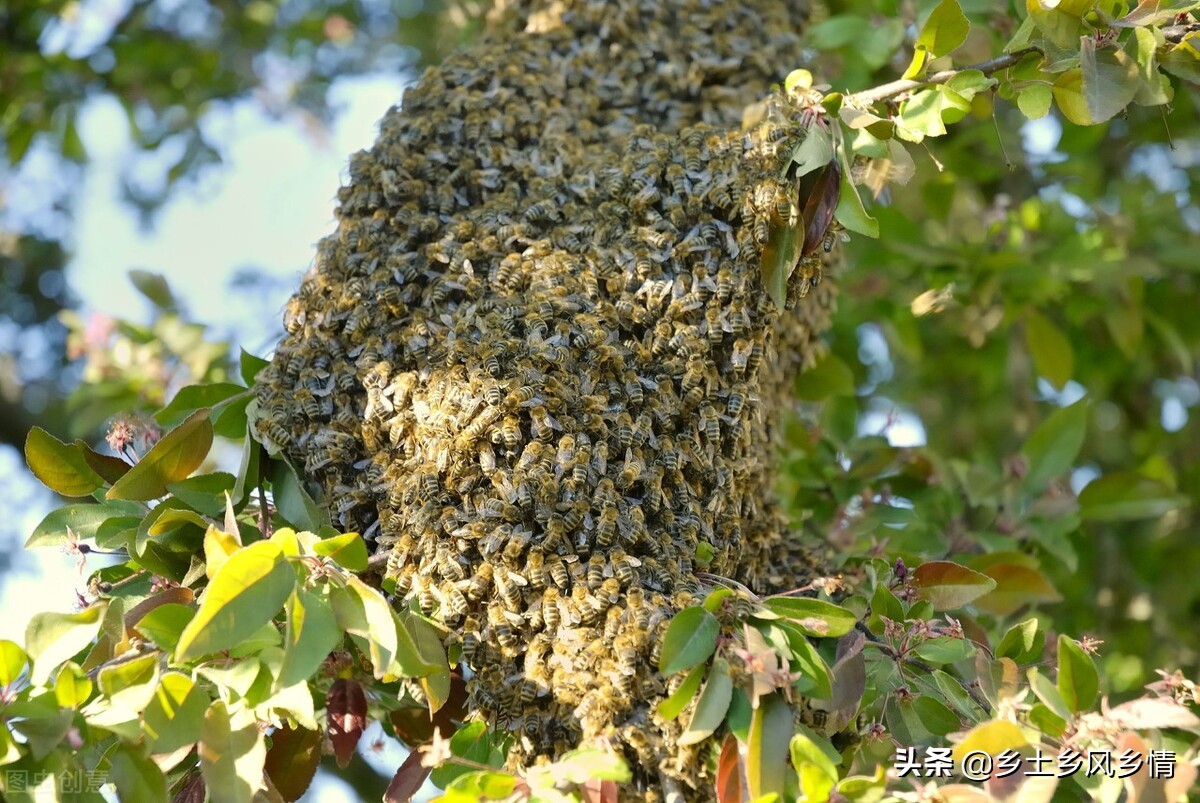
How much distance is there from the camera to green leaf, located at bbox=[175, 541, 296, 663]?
119 cm

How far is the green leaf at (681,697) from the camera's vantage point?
1263 millimetres

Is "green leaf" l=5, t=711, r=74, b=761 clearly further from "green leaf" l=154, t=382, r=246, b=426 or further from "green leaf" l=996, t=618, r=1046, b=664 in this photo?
"green leaf" l=996, t=618, r=1046, b=664

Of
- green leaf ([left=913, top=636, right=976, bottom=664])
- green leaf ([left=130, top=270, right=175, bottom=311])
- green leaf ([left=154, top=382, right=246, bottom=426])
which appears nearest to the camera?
green leaf ([left=913, top=636, right=976, bottom=664])

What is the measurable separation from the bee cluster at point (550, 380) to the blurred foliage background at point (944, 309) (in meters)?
0.52

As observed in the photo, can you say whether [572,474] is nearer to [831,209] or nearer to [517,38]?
[831,209]

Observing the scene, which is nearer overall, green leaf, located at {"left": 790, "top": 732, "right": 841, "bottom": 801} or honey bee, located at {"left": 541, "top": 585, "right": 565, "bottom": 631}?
green leaf, located at {"left": 790, "top": 732, "right": 841, "bottom": 801}

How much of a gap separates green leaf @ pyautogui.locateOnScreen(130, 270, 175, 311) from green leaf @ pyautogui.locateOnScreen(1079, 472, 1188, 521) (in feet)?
7.43

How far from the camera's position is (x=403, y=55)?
4156 mm

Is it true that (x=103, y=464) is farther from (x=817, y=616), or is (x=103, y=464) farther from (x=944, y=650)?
(x=944, y=650)

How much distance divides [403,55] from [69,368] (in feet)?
5.89

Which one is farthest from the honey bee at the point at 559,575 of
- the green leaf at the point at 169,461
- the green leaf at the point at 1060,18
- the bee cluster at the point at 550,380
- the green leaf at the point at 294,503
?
the green leaf at the point at 1060,18

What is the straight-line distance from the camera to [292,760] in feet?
5.08

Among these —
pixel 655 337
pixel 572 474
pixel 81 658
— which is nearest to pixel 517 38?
pixel 655 337

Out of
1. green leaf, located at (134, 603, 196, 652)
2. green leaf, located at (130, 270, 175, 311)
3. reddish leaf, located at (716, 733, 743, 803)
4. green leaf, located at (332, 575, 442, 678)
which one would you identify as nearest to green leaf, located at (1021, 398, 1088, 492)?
reddish leaf, located at (716, 733, 743, 803)
